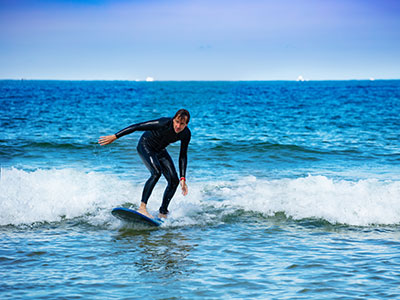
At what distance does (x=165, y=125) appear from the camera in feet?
25.6

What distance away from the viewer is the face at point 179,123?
7.47 m

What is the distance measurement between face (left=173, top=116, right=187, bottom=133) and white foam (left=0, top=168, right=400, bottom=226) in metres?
1.87

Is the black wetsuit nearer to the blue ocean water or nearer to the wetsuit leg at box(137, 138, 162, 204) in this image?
the wetsuit leg at box(137, 138, 162, 204)

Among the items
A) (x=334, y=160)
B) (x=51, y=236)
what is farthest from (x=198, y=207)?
(x=334, y=160)

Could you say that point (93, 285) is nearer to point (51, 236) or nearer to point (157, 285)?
point (157, 285)

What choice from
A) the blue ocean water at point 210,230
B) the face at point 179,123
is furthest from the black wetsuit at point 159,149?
the blue ocean water at point 210,230

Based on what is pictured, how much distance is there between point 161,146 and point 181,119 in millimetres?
892

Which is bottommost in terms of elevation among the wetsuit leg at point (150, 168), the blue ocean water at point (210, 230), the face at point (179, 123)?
the blue ocean water at point (210, 230)

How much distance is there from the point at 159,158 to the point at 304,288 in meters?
3.75

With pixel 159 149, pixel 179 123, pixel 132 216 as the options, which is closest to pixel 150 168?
pixel 159 149

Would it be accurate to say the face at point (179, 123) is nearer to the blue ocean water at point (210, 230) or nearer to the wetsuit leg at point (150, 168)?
the wetsuit leg at point (150, 168)

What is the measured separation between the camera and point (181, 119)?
7.46 metres

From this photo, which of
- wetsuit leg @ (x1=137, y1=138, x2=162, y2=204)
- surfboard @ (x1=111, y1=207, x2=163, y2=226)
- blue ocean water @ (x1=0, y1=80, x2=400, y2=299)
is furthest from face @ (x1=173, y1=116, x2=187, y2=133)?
blue ocean water @ (x1=0, y1=80, x2=400, y2=299)

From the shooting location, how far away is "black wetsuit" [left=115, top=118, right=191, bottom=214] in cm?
780
